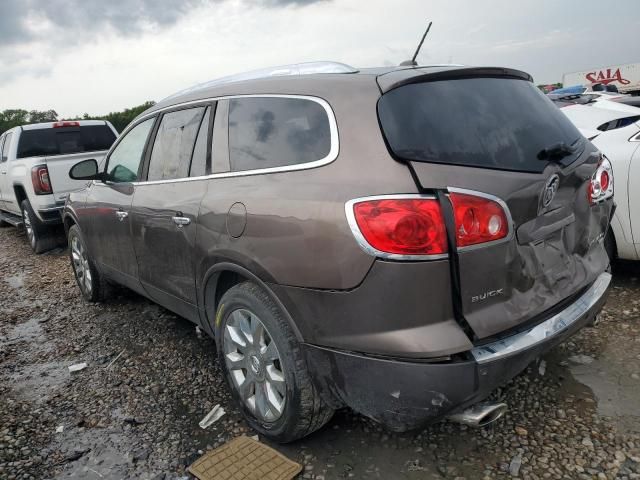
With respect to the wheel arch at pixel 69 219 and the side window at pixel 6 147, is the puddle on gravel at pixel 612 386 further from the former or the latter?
the side window at pixel 6 147

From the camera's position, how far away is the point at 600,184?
2670 millimetres

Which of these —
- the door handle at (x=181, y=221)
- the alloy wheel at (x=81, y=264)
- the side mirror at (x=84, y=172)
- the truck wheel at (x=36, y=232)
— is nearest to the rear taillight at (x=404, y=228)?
the door handle at (x=181, y=221)

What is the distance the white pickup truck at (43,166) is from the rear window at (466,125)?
19.7 feet

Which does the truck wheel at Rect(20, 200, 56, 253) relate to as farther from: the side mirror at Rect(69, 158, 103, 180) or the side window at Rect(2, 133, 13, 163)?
the side mirror at Rect(69, 158, 103, 180)

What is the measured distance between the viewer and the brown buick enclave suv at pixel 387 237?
1928 millimetres

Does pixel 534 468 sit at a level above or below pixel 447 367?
below

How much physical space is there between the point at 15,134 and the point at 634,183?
824 centimetres

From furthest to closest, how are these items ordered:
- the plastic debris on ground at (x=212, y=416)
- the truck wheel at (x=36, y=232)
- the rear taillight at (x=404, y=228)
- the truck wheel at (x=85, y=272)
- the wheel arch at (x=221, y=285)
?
1. the truck wheel at (x=36, y=232)
2. the truck wheel at (x=85, y=272)
3. the plastic debris on ground at (x=212, y=416)
4. the wheel arch at (x=221, y=285)
5. the rear taillight at (x=404, y=228)

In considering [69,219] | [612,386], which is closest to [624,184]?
[612,386]

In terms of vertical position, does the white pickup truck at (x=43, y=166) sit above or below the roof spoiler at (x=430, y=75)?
below

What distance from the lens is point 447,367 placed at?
1901 millimetres

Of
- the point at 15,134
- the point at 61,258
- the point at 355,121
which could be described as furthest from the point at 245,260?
the point at 15,134

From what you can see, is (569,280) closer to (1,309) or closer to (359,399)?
(359,399)

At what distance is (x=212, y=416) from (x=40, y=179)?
5514 millimetres
